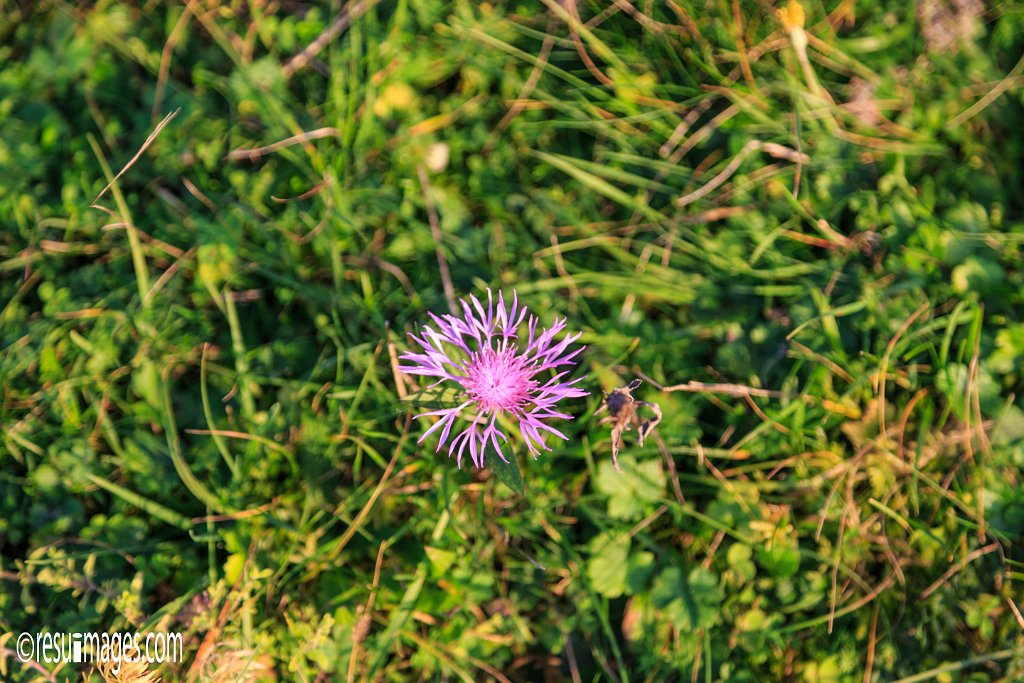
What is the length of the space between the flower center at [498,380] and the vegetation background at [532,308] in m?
0.16

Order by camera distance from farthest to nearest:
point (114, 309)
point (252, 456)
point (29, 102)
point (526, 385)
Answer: point (29, 102) < point (114, 309) < point (252, 456) < point (526, 385)

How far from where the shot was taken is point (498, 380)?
156 centimetres

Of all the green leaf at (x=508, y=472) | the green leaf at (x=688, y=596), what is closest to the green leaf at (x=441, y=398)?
the green leaf at (x=508, y=472)

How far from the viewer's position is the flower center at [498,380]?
5.12ft

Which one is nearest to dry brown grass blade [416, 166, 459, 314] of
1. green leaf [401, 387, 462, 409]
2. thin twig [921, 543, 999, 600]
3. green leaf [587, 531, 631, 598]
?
green leaf [401, 387, 462, 409]

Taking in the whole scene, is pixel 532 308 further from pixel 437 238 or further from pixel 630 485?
pixel 630 485

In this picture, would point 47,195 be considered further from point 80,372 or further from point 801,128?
point 801,128

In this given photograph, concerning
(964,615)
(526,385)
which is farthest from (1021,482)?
(526,385)

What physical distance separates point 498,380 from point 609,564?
0.66 m

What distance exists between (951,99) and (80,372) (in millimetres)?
2727

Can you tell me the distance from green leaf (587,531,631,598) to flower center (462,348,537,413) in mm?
550

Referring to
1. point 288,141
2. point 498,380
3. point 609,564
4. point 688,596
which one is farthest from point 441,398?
point 288,141

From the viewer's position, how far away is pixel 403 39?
2258mm

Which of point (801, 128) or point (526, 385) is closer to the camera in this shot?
point (526, 385)
